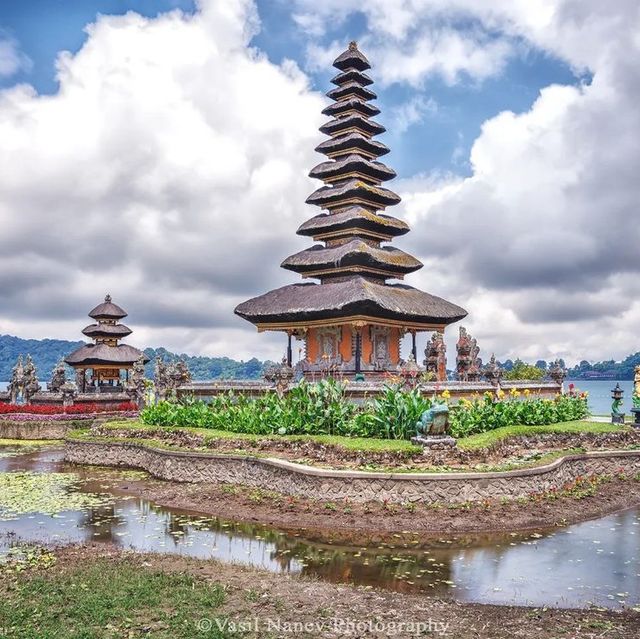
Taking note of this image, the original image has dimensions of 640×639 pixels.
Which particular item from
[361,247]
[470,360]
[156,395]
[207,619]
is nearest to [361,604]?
[207,619]

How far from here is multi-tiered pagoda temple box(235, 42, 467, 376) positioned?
3219 centimetres

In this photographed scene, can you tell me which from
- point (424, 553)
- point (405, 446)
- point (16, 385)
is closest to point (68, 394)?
point (16, 385)

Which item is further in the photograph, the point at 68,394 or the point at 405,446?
the point at 68,394

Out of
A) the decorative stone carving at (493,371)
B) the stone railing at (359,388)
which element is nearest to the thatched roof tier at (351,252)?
the decorative stone carving at (493,371)

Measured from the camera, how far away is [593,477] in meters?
18.7

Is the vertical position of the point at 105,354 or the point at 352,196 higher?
the point at 352,196

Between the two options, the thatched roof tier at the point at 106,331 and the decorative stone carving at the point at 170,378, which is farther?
the thatched roof tier at the point at 106,331

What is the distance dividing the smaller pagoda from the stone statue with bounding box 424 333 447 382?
24.2 metres

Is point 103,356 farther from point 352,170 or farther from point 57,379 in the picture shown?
point 352,170

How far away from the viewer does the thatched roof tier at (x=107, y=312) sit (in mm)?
50250

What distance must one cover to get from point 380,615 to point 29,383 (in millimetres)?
40419

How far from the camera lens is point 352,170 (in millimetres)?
38094

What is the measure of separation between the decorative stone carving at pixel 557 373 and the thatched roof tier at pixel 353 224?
11.4m

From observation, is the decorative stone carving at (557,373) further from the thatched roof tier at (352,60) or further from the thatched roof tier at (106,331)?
the thatched roof tier at (106,331)
